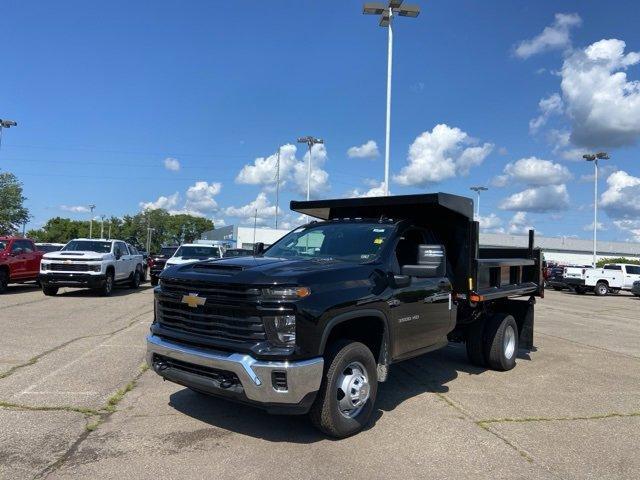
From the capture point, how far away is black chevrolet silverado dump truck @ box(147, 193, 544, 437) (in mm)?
4125

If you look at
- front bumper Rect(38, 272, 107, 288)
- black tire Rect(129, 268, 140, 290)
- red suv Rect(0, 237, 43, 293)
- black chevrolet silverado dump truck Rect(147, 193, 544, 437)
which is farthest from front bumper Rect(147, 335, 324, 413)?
black tire Rect(129, 268, 140, 290)

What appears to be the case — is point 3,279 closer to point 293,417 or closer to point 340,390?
point 293,417

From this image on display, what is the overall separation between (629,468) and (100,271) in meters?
15.3

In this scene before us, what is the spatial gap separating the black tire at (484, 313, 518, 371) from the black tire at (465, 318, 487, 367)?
60 mm

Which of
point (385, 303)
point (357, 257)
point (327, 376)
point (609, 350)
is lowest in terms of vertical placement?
point (609, 350)

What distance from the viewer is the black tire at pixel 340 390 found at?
14.3 ft

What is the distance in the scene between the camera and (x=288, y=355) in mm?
4051

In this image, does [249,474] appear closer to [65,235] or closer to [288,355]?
[288,355]

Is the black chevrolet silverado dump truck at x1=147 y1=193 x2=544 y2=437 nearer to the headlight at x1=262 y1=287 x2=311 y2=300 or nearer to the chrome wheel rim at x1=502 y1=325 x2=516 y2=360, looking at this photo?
the headlight at x1=262 y1=287 x2=311 y2=300

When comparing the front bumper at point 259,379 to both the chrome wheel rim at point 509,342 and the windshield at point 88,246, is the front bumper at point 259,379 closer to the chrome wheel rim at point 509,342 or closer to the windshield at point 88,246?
the chrome wheel rim at point 509,342

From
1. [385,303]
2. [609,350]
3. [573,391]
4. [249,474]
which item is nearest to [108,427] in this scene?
[249,474]

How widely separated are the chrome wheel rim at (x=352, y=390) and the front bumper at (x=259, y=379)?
40 centimetres

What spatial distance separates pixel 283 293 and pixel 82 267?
14.0m

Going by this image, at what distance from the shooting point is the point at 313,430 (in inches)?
189
